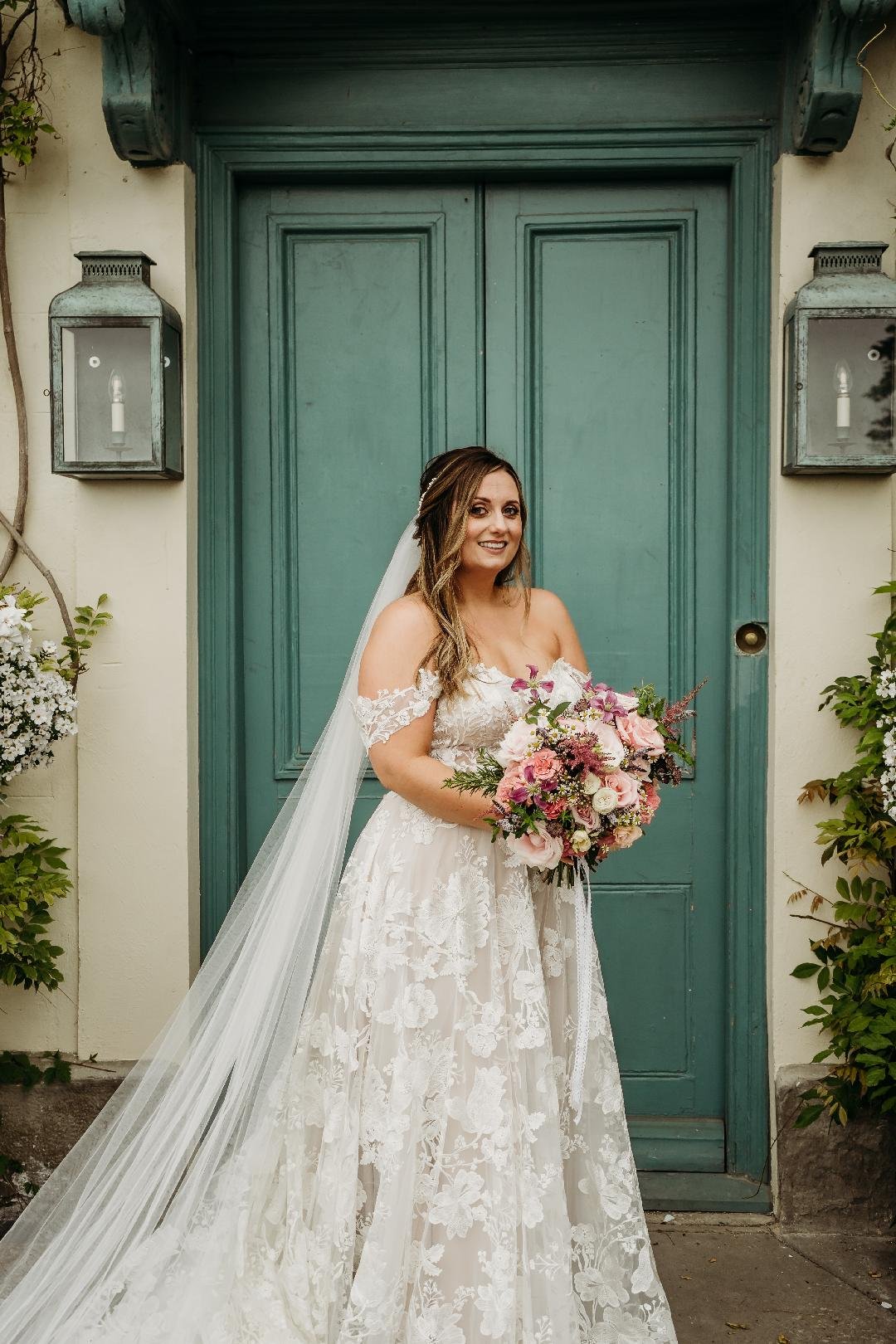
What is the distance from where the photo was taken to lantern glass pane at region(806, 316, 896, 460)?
131 inches

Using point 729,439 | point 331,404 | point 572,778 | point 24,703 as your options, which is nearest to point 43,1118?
point 24,703

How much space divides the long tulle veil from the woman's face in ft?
1.51

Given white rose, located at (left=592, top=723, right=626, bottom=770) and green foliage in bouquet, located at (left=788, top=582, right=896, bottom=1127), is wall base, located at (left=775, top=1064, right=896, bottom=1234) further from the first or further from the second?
white rose, located at (left=592, top=723, right=626, bottom=770)

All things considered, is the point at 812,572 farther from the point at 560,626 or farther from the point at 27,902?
the point at 27,902

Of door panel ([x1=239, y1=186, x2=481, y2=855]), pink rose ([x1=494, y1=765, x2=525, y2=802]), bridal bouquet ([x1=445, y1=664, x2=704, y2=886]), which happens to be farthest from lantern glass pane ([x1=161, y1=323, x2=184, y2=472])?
pink rose ([x1=494, y1=765, x2=525, y2=802])

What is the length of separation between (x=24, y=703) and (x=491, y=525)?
135 centimetres

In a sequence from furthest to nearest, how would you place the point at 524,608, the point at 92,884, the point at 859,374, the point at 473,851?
the point at 92,884 → the point at 859,374 → the point at 524,608 → the point at 473,851

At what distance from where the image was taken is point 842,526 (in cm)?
349

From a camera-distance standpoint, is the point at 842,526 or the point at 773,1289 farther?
the point at 842,526

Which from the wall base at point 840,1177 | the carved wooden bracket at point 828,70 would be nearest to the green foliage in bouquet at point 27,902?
the wall base at point 840,1177

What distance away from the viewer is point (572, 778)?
232cm

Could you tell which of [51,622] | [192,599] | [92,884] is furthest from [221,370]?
[92,884]

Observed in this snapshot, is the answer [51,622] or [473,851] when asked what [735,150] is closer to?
[473,851]

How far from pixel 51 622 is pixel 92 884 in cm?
82
